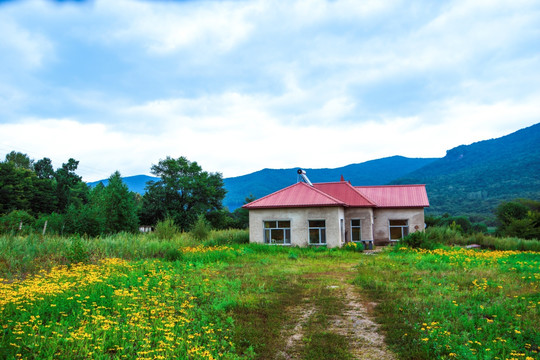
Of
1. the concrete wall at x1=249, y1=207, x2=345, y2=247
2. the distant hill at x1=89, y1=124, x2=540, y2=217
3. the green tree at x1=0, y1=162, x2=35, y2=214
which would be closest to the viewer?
the concrete wall at x1=249, y1=207, x2=345, y2=247

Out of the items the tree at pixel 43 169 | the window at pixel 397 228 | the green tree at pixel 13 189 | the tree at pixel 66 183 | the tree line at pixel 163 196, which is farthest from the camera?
the tree at pixel 43 169

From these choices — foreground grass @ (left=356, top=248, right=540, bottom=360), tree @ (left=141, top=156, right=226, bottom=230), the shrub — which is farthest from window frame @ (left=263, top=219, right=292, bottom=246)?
tree @ (left=141, top=156, right=226, bottom=230)

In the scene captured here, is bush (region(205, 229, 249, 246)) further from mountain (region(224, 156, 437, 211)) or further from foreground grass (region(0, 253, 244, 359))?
mountain (region(224, 156, 437, 211))

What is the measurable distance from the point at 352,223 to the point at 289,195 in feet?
17.9

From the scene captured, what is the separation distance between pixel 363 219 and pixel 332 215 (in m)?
4.47

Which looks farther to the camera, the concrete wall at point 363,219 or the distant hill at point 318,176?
the distant hill at point 318,176

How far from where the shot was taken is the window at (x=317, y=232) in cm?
2388

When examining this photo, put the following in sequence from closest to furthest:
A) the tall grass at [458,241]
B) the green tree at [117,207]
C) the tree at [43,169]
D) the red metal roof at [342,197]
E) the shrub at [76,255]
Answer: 1. the shrub at [76,255]
2. the tall grass at [458,241]
3. the red metal roof at [342,197]
4. the green tree at [117,207]
5. the tree at [43,169]

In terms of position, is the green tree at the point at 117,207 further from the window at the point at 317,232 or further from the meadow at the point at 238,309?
the window at the point at 317,232

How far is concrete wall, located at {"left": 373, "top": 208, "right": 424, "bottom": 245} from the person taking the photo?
91.4 ft

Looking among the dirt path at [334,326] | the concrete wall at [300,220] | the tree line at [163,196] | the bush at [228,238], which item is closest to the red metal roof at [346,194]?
the concrete wall at [300,220]

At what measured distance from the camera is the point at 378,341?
6570 millimetres

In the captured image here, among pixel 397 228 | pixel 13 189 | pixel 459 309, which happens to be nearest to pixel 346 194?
pixel 397 228

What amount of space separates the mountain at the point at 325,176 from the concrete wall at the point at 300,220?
108 m
